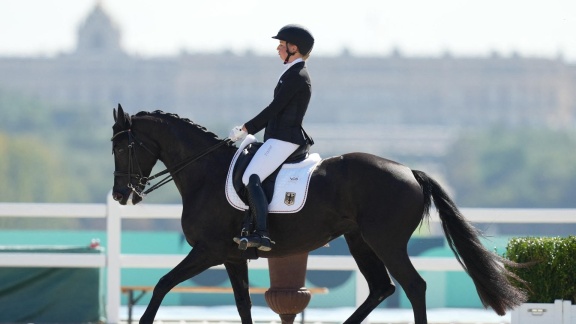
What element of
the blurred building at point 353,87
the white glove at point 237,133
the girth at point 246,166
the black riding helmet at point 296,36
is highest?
the blurred building at point 353,87

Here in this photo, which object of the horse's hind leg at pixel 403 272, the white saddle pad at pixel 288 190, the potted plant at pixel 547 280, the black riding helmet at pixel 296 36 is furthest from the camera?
the potted plant at pixel 547 280

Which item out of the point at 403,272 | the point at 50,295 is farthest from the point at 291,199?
the point at 50,295

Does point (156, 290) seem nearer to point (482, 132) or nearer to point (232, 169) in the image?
point (232, 169)

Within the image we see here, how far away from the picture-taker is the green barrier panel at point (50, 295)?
12555 millimetres

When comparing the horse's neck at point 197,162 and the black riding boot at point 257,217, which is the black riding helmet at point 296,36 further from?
the black riding boot at point 257,217

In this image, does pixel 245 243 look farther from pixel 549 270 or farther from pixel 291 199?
pixel 549 270

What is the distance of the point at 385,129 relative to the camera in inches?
5108

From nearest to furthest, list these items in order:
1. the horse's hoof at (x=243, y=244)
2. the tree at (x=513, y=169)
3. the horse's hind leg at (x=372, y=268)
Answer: the horse's hoof at (x=243, y=244) < the horse's hind leg at (x=372, y=268) < the tree at (x=513, y=169)

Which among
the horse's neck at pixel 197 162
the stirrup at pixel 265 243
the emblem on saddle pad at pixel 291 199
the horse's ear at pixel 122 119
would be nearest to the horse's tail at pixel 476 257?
the emblem on saddle pad at pixel 291 199

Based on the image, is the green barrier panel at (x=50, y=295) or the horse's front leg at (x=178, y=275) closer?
the horse's front leg at (x=178, y=275)

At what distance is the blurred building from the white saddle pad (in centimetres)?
12141

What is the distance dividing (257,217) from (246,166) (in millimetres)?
414

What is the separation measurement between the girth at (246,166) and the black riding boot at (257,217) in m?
0.12

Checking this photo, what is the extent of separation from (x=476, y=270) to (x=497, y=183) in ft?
319
